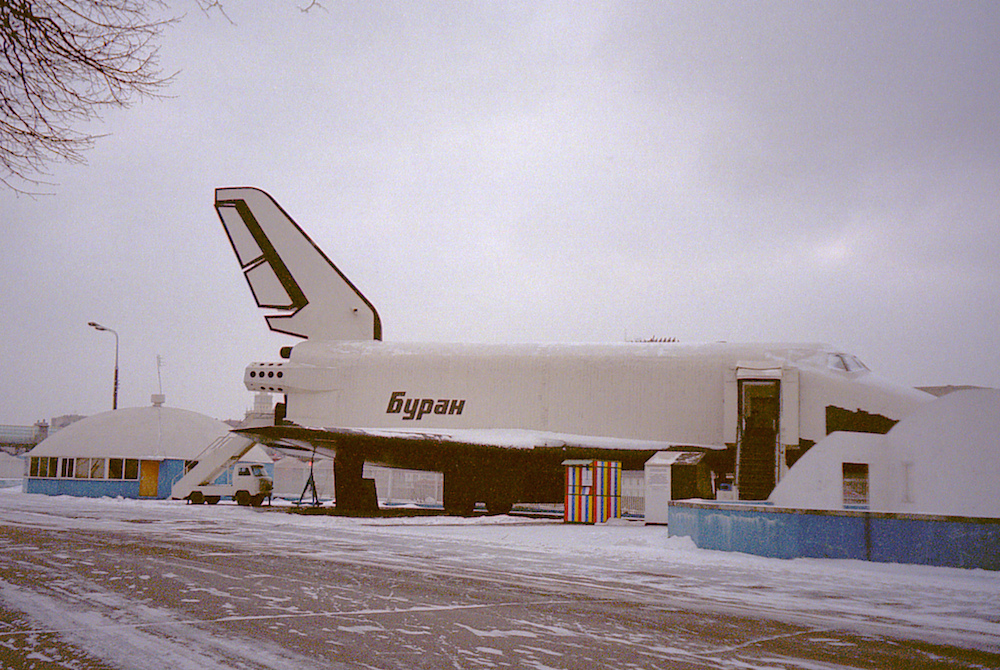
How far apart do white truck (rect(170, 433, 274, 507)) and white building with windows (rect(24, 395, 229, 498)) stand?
6.80 meters

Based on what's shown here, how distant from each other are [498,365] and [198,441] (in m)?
21.3

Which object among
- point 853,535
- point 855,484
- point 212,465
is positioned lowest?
point 212,465

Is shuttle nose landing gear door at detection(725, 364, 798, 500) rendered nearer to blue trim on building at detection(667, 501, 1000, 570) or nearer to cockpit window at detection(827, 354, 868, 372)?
cockpit window at detection(827, 354, 868, 372)

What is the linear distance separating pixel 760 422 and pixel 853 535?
14.2 meters

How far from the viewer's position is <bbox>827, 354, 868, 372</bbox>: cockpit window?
84.7 feet

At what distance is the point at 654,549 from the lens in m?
14.8

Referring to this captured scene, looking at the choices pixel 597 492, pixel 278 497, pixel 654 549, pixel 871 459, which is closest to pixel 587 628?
pixel 654 549

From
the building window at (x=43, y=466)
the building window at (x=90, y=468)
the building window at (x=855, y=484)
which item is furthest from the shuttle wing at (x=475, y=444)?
the building window at (x=43, y=466)

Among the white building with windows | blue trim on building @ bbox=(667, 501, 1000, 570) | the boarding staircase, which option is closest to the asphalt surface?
blue trim on building @ bbox=(667, 501, 1000, 570)

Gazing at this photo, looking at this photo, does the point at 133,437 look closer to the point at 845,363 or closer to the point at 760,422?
the point at 760,422

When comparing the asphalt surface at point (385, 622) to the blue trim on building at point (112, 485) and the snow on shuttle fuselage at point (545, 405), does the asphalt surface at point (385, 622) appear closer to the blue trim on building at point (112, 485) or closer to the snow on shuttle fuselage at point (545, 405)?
the snow on shuttle fuselage at point (545, 405)

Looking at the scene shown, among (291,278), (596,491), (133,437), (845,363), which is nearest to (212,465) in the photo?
(291,278)

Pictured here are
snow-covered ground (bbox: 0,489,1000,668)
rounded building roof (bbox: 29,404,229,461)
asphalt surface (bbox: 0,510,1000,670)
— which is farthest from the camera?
rounded building roof (bbox: 29,404,229,461)

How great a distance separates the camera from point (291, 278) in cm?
3178
